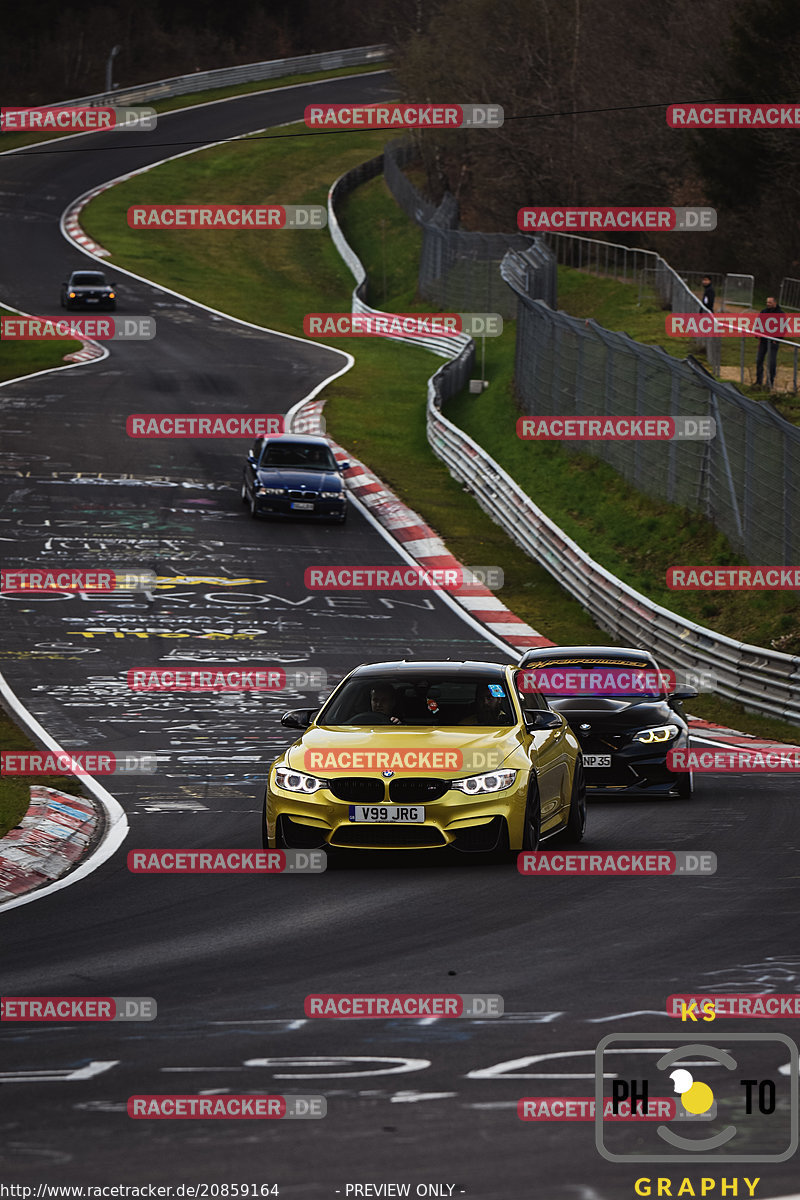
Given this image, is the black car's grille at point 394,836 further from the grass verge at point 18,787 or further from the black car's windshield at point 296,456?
the black car's windshield at point 296,456

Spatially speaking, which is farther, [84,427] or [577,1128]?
[84,427]

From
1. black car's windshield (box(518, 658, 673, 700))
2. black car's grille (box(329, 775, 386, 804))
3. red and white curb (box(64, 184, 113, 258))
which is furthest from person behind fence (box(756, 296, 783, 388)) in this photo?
red and white curb (box(64, 184, 113, 258))

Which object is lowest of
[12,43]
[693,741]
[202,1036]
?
[693,741]

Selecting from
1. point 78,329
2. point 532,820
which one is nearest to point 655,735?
point 532,820

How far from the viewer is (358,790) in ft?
39.6

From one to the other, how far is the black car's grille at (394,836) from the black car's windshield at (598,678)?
5.61 metres

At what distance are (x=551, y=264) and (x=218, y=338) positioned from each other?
12.9 m

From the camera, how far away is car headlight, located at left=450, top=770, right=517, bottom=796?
1203 centimetres

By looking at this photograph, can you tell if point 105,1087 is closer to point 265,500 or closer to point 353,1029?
point 353,1029

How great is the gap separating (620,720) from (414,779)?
16.7 feet

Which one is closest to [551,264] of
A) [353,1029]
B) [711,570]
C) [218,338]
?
[218,338]

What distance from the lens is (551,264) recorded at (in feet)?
172

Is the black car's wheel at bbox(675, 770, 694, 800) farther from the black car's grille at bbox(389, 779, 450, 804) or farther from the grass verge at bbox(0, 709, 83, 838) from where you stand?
the grass verge at bbox(0, 709, 83, 838)

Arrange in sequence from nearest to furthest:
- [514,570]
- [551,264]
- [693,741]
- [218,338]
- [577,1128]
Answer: [577,1128] < [693,741] < [514,570] < [551,264] < [218,338]
